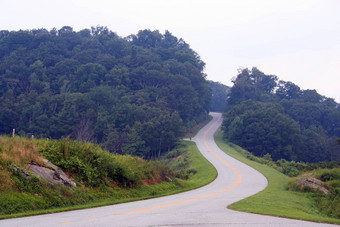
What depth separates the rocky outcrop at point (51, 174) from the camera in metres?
14.5

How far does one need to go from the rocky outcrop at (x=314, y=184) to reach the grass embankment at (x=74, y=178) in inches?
347

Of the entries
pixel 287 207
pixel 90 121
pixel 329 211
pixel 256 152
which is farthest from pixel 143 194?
pixel 256 152

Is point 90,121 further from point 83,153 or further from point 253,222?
point 253,222

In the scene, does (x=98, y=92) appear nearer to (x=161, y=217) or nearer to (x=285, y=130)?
(x=285, y=130)

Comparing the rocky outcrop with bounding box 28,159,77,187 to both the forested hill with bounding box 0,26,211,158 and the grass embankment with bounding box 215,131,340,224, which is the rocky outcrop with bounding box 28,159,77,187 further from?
the forested hill with bounding box 0,26,211,158

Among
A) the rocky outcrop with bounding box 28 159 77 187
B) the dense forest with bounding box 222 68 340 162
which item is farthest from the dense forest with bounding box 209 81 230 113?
the rocky outcrop with bounding box 28 159 77 187

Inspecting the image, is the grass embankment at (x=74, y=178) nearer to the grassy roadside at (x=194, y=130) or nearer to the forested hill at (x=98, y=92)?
the forested hill at (x=98, y=92)

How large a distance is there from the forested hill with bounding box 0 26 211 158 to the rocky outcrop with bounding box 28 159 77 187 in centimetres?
4422

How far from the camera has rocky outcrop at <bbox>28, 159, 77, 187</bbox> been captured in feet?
47.5

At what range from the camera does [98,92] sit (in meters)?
73.5

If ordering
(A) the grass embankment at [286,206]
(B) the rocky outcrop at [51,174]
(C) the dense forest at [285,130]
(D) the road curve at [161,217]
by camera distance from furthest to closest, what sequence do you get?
(C) the dense forest at [285,130] < (B) the rocky outcrop at [51,174] < (A) the grass embankment at [286,206] < (D) the road curve at [161,217]

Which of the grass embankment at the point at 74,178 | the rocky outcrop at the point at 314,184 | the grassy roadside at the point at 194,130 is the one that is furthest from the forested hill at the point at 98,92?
the grass embankment at the point at 74,178

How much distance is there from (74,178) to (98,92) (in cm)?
5886

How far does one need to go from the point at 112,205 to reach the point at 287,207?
328 inches
